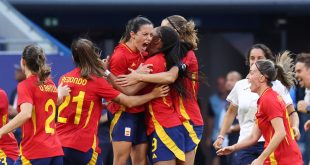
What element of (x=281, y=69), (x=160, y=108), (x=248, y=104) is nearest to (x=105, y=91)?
(x=160, y=108)

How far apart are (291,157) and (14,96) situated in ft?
19.5

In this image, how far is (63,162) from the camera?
9.68 metres

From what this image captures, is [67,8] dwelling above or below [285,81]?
above

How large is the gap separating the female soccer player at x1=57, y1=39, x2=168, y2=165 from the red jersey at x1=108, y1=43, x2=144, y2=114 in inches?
11.0

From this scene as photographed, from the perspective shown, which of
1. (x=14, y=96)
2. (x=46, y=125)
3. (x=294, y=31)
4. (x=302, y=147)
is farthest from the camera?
(x=294, y=31)

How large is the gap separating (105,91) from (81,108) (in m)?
0.28

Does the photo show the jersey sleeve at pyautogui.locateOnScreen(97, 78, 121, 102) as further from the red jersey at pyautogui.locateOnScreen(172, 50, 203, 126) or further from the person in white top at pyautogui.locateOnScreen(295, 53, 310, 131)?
the person in white top at pyautogui.locateOnScreen(295, 53, 310, 131)

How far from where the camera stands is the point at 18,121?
29.0ft

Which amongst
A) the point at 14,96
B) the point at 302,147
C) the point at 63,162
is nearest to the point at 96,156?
the point at 63,162

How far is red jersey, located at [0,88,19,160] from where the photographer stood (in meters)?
9.50

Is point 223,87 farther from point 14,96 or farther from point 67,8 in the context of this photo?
point 14,96

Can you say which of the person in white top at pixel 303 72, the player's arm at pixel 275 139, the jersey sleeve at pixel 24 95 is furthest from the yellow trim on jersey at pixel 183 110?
the person in white top at pixel 303 72

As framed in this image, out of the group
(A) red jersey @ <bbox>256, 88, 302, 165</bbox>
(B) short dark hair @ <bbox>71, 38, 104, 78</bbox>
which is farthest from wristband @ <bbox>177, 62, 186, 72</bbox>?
(A) red jersey @ <bbox>256, 88, 302, 165</bbox>

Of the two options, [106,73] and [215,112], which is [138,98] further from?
[215,112]
